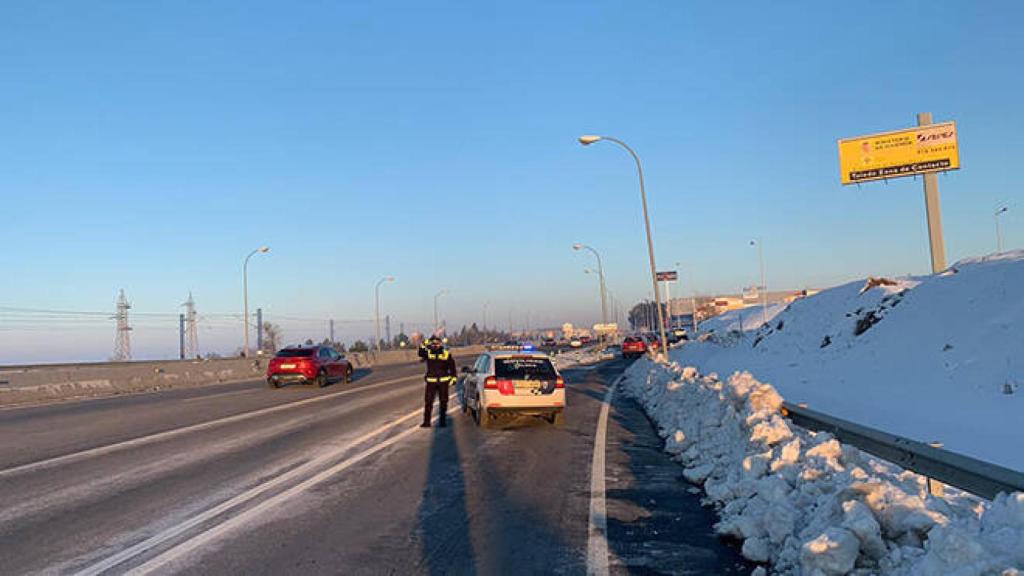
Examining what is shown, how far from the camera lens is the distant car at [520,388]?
13.5m

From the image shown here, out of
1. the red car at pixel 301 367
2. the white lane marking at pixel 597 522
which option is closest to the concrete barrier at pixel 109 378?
the red car at pixel 301 367

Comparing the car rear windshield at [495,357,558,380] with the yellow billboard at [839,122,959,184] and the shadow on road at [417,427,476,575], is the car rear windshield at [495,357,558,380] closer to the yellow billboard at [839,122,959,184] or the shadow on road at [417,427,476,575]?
the shadow on road at [417,427,476,575]

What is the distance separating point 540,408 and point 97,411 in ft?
42.3

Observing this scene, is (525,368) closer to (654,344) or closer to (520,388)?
(520,388)

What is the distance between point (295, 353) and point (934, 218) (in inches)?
1227

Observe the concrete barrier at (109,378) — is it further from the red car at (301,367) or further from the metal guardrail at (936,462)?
the metal guardrail at (936,462)

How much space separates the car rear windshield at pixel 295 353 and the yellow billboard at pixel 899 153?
97.2 ft

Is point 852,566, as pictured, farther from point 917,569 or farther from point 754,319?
point 754,319

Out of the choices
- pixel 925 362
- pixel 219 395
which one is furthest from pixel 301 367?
pixel 925 362

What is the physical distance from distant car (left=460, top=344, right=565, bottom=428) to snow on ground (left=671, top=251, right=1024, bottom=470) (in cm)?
549

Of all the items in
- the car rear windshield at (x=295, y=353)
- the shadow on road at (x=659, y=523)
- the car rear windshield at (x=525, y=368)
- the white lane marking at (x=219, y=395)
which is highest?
the car rear windshield at (x=295, y=353)

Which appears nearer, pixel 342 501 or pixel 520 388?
pixel 342 501

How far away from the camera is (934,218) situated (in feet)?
114

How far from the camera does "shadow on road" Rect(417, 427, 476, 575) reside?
5641 mm
